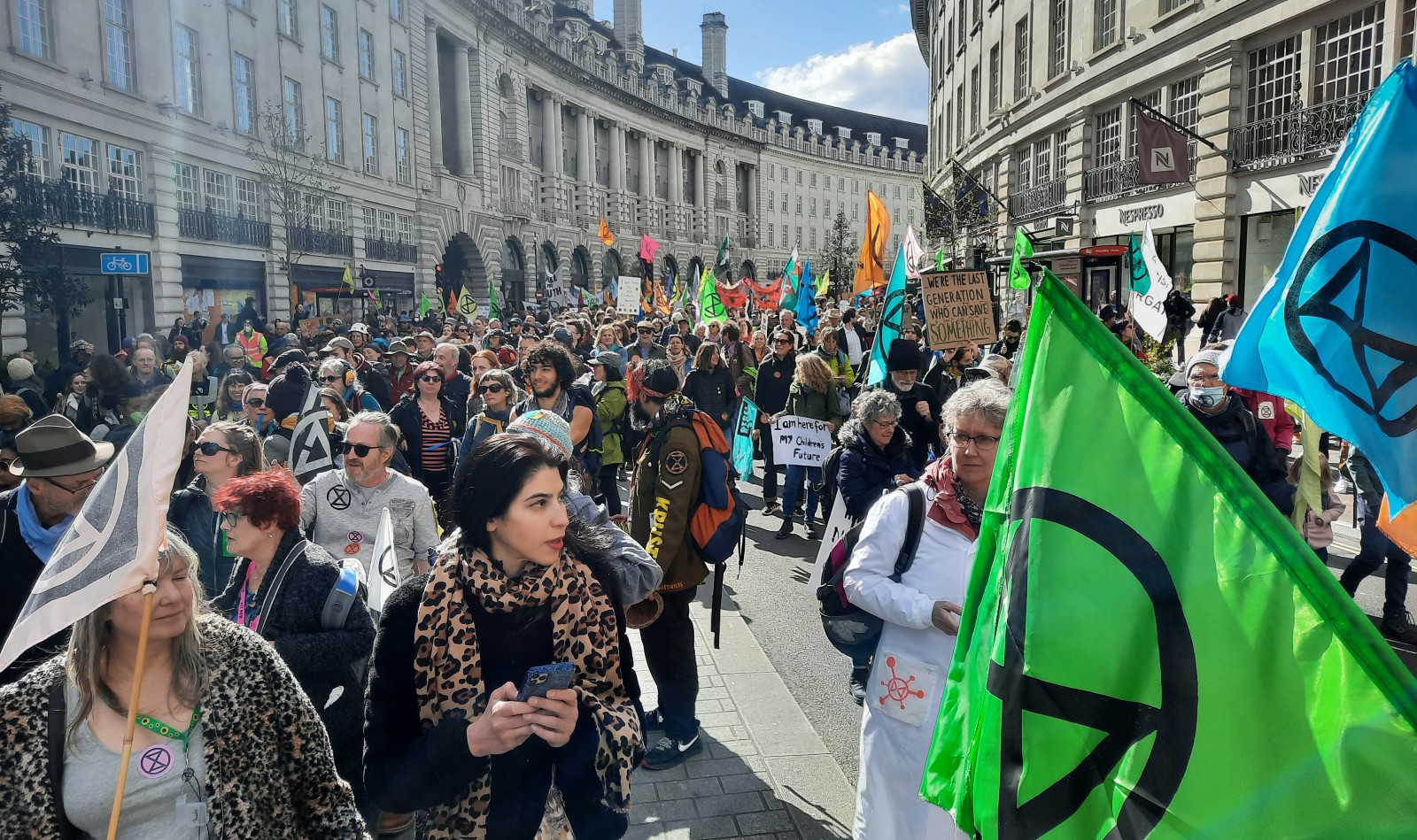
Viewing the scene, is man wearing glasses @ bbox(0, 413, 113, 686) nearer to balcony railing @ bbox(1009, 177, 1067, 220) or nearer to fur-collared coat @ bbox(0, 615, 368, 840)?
fur-collared coat @ bbox(0, 615, 368, 840)

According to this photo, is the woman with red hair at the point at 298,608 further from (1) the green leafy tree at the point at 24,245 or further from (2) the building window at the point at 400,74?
(2) the building window at the point at 400,74

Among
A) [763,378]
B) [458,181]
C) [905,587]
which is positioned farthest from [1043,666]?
[458,181]

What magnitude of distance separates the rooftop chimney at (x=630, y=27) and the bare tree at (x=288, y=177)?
43528 millimetres

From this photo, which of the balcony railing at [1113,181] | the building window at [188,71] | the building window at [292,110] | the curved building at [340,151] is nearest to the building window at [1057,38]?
the balcony railing at [1113,181]

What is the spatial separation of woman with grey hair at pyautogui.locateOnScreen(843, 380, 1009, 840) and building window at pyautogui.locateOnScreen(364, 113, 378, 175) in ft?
127

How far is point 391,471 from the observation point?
493 cm

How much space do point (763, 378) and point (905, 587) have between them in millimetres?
7833

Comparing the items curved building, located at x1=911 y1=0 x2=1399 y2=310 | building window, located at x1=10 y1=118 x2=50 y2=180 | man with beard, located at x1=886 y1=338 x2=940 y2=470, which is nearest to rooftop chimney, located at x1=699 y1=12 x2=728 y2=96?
curved building, located at x1=911 y1=0 x2=1399 y2=310

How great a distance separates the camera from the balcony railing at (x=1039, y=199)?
27.7 metres

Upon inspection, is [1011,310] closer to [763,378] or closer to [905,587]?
[763,378]

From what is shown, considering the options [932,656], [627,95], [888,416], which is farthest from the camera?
[627,95]

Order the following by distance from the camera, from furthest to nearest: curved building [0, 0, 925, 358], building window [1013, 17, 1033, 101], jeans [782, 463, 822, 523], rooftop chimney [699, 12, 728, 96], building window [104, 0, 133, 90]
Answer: rooftop chimney [699, 12, 728, 96], building window [1013, 17, 1033, 101], building window [104, 0, 133, 90], curved building [0, 0, 925, 358], jeans [782, 463, 822, 523]

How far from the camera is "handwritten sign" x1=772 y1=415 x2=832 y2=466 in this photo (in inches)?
364

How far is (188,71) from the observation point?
91.7 feet
